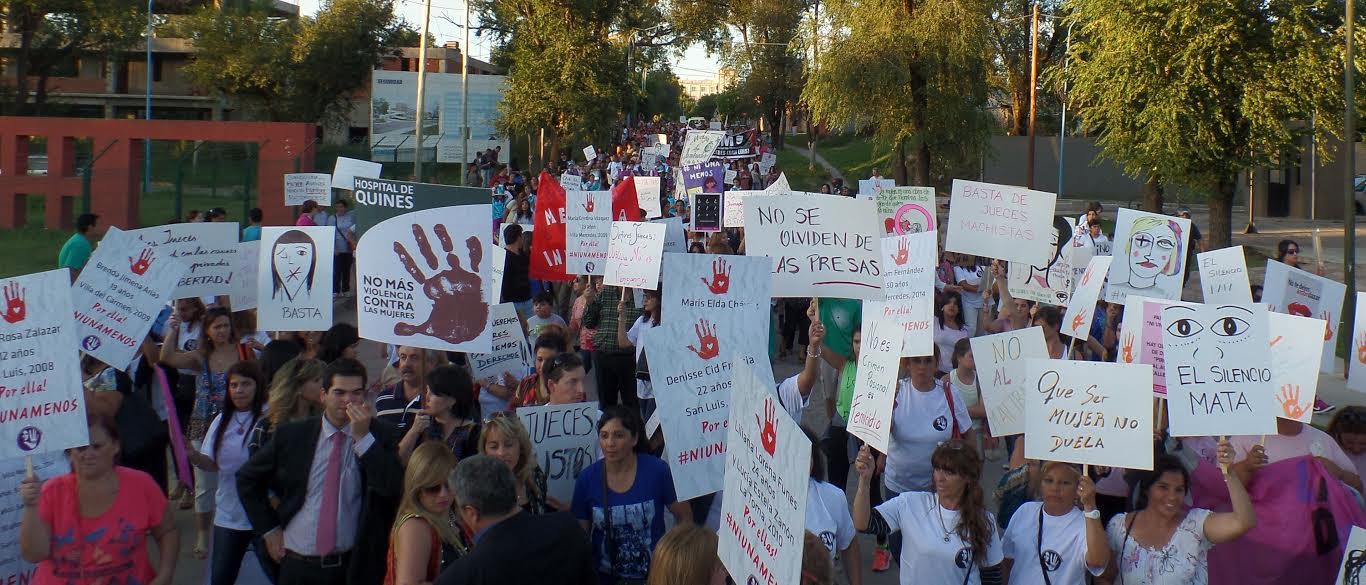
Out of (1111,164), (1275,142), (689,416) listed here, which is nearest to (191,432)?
(689,416)

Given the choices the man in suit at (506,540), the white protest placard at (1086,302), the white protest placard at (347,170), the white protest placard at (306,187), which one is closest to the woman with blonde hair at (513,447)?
the man in suit at (506,540)

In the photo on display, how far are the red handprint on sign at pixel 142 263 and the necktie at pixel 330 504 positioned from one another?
2591 mm

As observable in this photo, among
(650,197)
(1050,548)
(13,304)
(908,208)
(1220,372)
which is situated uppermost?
(650,197)

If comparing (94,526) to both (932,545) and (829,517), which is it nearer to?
(829,517)

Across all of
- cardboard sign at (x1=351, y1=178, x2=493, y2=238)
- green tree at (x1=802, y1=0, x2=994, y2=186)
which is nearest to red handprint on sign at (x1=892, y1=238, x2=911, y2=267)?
cardboard sign at (x1=351, y1=178, x2=493, y2=238)

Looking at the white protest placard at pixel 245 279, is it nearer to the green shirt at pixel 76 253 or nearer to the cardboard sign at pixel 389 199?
the cardboard sign at pixel 389 199

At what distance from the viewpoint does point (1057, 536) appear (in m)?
5.17

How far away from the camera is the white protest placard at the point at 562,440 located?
19.4ft

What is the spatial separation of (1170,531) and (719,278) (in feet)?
7.69

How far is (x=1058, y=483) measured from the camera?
5.23 m

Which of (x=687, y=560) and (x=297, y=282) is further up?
(x=297, y=282)

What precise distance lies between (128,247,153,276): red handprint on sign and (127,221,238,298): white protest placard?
1.39 metres

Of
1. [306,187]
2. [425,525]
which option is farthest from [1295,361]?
[306,187]

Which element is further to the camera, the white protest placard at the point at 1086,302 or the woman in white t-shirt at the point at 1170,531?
the white protest placard at the point at 1086,302
